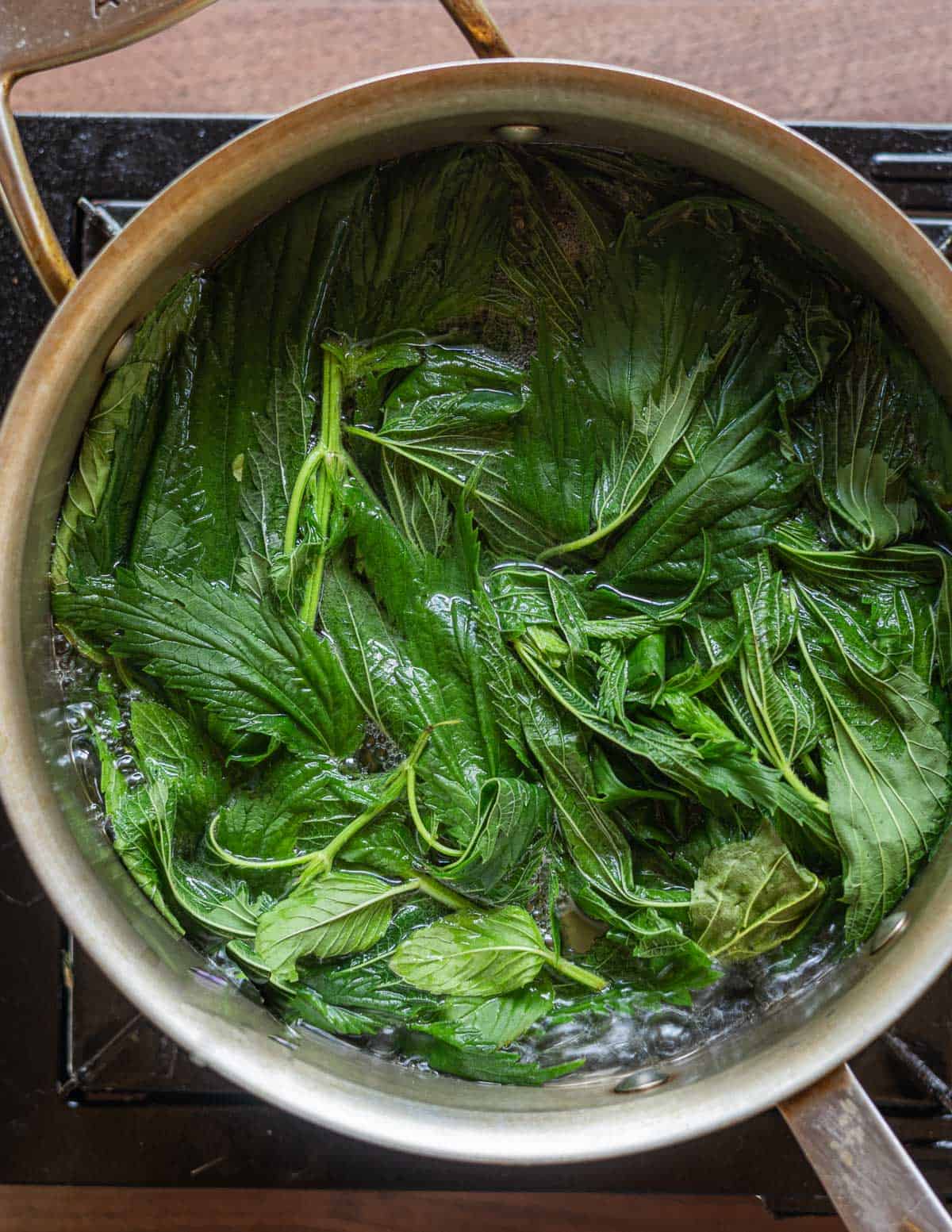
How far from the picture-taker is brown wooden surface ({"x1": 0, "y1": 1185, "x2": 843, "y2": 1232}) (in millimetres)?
878

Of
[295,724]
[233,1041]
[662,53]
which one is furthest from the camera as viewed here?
[662,53]

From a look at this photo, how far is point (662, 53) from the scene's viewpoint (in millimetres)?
965

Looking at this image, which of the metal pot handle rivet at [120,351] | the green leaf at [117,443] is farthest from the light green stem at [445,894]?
the metal pot handle rivet at [120,351]

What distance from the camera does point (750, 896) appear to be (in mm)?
793

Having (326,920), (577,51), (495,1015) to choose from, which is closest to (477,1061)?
(495,1015)

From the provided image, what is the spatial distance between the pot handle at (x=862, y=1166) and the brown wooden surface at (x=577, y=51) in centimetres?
82

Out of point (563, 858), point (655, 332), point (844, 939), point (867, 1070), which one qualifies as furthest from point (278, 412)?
point (867, 1070)

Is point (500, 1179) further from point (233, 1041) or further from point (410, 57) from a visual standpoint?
point (410, 57)

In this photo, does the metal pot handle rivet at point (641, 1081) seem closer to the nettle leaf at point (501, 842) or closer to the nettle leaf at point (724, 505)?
the nettle leaf at point (501, 842)

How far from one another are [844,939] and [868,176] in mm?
617

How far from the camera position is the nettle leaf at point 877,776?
Answer: 0.77m

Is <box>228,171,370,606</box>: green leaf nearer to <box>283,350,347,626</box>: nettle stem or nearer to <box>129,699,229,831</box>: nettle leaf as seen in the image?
<box>283,350,347,626</box>: nettle stem

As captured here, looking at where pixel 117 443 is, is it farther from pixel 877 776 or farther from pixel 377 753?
pixel 877 776

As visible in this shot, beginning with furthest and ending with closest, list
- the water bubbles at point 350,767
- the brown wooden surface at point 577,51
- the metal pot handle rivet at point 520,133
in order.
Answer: the brown wooden surface at point 577,51, the water bubbles at point 350,767, the metal pot handle rivet at point 520,133
